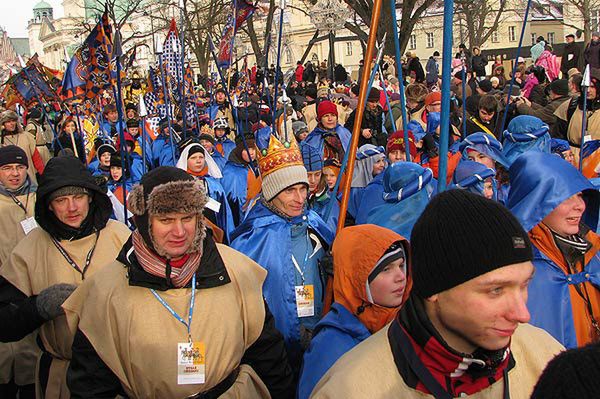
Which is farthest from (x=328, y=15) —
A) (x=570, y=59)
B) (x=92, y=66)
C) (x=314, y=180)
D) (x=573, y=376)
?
(x=573, y=376)

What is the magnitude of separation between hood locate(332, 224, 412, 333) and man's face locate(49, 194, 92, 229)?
1.69 meters

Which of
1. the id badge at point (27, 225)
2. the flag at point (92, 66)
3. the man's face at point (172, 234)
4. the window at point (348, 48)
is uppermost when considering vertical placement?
the flag at point (92, 66)

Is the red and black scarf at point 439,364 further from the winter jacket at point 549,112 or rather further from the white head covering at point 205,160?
the winter jacket at point 549,112

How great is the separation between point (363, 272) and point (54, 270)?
1.92 metres

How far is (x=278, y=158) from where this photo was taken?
4457 millimetres

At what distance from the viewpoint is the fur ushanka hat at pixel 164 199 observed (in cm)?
315

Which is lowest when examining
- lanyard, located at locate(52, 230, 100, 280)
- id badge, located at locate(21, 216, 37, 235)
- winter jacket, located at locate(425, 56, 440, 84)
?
winter jacket, located at locate(425, 56, 440, 84)

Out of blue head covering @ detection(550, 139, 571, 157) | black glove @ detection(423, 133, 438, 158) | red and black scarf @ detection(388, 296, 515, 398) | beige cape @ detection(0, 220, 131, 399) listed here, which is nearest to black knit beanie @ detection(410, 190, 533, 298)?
red and black scarf @ detection(388, 296, 515, 398)

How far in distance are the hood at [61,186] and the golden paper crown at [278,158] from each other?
1.02m

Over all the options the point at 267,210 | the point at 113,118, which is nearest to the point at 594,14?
the point at 113,118

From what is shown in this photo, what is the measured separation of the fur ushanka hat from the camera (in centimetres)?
315

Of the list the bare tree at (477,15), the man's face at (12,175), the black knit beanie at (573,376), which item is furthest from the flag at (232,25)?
the bare tree at (477,15)

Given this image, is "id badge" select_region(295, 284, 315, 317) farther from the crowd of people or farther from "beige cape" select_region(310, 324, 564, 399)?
"beige cape" select_region(310, 324, 564, 399)

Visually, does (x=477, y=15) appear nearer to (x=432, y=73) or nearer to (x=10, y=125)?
(x=432, y=73)
